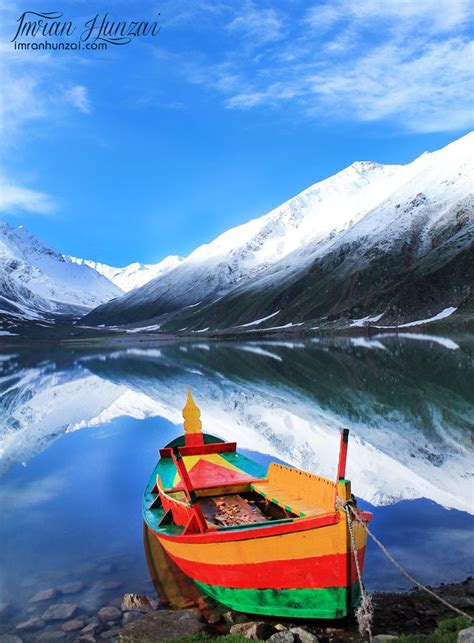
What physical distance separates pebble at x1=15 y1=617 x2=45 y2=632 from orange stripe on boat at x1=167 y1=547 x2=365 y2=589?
14.1 feet

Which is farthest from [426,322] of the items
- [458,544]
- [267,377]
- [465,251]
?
[458,544]

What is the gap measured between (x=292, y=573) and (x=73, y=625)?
210 inches

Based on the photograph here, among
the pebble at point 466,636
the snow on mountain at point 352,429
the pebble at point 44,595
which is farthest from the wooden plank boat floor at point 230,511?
the pebble at point 466,636

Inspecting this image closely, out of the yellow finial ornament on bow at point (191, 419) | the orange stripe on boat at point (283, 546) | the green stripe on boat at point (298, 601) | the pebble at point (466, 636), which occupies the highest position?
the yellow finial ornament on bow at point (191, 419)

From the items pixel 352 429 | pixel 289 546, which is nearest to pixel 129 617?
pixel 289 546

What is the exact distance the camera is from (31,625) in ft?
43.2

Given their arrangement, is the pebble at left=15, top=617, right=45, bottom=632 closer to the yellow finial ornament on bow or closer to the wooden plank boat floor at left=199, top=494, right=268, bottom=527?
the wooden plank boat floor at left=199, top=494, right=268, bottom=527

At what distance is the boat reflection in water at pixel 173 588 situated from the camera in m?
13.6

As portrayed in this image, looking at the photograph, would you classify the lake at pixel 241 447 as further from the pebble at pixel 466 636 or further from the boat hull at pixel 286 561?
the pebble at pixel 466 636

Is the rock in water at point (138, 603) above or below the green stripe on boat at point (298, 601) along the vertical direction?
below

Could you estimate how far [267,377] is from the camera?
59.8 metres

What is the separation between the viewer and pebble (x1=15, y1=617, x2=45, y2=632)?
13047mm

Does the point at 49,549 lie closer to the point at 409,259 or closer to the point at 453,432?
the point at 453,432

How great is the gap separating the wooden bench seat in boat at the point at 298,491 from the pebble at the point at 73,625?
5.22m
